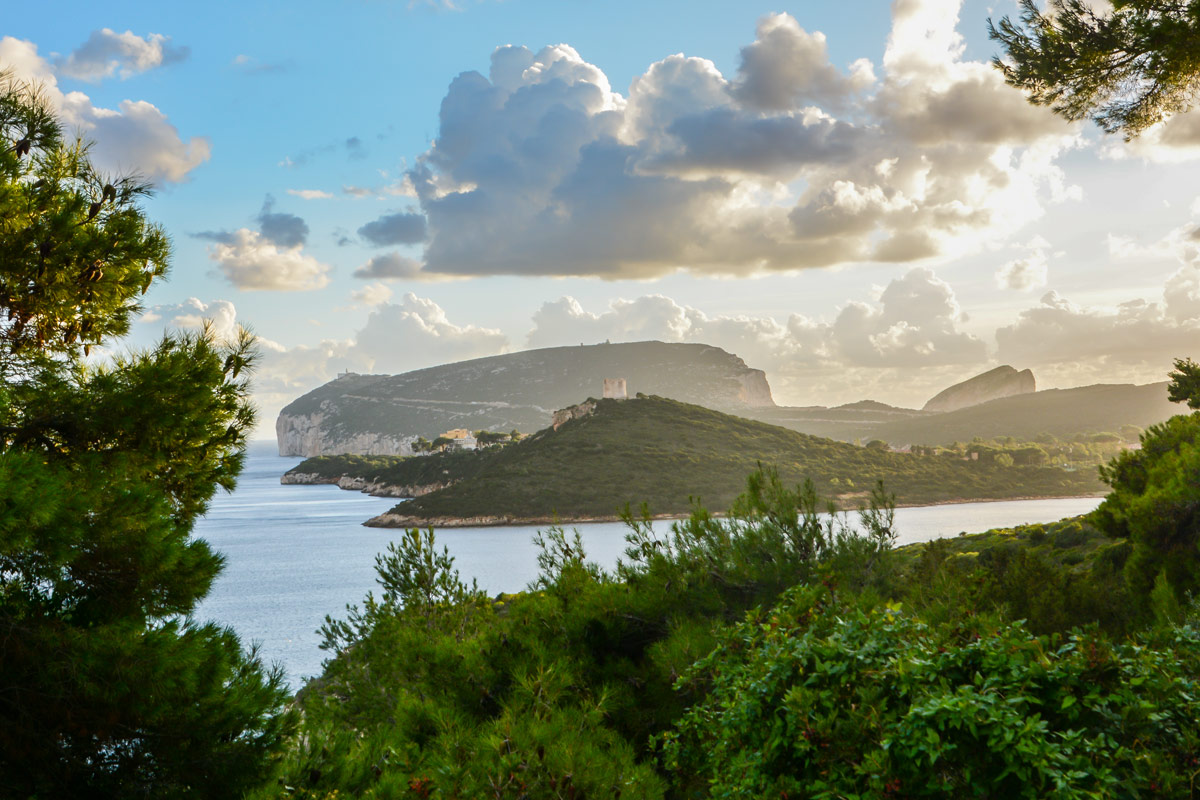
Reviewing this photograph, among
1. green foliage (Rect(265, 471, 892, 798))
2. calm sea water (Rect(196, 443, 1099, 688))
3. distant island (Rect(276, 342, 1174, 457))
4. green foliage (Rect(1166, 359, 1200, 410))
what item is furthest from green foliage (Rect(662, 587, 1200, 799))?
distant island (Rect(276, 342, 1174, 457))

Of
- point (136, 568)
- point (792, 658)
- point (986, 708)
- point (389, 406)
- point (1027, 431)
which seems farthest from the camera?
point (389, 406)

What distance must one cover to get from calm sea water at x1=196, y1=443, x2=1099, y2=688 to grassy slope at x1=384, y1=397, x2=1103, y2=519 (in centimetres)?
346

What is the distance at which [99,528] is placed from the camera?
5.03 metres

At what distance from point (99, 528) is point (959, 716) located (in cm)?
507

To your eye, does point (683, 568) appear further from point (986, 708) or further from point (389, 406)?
point (389, 406)

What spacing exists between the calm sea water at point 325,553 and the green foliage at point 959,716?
78.1 feet

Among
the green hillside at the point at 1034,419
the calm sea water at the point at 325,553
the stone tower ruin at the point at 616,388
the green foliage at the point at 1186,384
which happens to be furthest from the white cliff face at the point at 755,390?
the green foliage at the point at 1186,384

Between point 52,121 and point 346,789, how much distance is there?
20.8 ft

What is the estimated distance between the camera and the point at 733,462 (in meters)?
82.1

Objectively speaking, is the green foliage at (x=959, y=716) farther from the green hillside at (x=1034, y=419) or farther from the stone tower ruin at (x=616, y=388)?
the stone tower ruin at (x=616, y=388)

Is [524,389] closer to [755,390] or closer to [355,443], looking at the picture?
[355,443]

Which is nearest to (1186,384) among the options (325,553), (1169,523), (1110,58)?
(1169,523)

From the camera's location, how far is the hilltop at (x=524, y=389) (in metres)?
162

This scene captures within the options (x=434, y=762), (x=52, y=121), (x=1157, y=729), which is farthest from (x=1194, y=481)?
(x=52, y=121)
